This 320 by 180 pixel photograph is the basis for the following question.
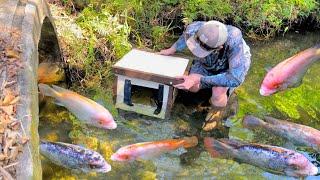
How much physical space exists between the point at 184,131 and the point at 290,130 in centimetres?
124

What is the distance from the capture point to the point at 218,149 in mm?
5570

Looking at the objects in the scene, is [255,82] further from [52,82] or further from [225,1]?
[52,82]

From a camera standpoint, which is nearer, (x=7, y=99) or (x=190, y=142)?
(x=7, y=99)

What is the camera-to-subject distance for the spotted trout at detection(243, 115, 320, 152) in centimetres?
554

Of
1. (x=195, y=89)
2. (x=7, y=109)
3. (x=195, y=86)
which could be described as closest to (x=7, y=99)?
(x=7, y=109)

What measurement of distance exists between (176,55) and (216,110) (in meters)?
0.85

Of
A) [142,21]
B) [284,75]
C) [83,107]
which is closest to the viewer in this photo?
[83,107]

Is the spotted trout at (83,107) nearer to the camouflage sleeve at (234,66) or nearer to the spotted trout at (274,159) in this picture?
the camouflage sleeve at (234,66)

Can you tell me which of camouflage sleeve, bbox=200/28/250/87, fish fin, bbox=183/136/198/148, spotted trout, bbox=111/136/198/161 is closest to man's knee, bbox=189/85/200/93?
camouflage sleeve, bbox=200/28/250/87

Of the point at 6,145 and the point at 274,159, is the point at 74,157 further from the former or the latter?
the point at 274,159

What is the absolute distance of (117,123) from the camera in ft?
19.9

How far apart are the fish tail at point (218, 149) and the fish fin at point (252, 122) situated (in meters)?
0.59

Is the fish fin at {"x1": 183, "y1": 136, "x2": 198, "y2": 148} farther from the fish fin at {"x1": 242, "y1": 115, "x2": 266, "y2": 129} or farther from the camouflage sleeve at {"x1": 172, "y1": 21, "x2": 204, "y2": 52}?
the camouflage sleeve at {"x1": 172, "y1": 21, "x2": 204, "y2": 52}

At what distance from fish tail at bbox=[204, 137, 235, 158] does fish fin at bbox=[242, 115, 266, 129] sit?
23.3 inches
